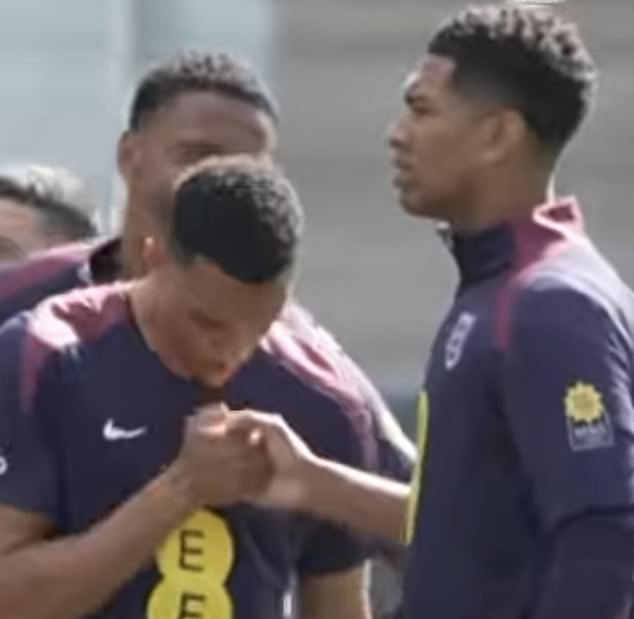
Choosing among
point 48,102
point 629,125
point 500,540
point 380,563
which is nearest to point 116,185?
point 48,102

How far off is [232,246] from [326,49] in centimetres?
382

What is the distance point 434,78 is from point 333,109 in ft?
12.2

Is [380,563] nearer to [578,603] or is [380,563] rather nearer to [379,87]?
[578,603]

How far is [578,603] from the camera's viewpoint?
14.7ft

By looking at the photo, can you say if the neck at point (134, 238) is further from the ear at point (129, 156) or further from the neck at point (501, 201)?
the neck at point (501, 201)

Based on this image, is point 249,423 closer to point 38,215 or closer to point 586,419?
point 586,419

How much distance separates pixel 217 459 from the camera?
4781 millimetres

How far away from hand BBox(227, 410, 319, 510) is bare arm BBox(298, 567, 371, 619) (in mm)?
294

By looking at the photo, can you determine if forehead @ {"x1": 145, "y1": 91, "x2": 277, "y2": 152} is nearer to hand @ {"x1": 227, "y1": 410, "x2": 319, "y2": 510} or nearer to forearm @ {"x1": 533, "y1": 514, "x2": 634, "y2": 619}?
hand @ {"x1": 227, "y1": 410, "x2": 319, "y2": 510}

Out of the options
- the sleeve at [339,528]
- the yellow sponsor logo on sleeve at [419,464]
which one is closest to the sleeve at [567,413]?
the yellow sponsor logo on sleeve at [419,464]

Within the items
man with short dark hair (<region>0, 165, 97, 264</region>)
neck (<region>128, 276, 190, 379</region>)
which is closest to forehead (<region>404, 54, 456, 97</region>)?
neck (<region>128, 276, 190, 379</region>)

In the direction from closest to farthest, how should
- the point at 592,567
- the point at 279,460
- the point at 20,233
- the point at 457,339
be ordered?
the point at 592,567 → the point at 457,339 → the point at 279,460 → the point at 20,233

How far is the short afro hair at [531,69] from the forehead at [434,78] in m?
0.02

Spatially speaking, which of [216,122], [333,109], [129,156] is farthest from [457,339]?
[333,109]
